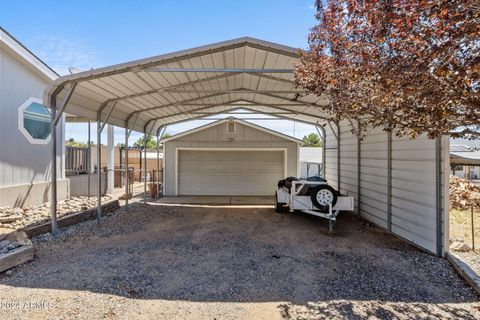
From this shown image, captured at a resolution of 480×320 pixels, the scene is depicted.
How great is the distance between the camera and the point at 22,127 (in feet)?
26.0

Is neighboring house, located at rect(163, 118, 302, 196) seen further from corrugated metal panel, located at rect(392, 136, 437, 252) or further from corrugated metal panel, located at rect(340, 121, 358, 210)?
corrugated metal panel, located at rect(392, 136, 437, 252)

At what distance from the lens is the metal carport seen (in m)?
5.11

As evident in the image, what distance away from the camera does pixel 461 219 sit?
775 centimetres

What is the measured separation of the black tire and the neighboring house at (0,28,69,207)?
25.3 feet

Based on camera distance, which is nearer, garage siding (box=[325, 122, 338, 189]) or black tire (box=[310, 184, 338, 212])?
black tire (box=[310, 184, 338, 212])

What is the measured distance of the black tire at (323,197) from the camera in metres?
6.64

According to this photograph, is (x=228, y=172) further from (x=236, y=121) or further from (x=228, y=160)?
(x=236, y=121)

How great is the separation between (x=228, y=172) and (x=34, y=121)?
725 cm

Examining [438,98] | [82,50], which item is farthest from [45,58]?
[438,98]

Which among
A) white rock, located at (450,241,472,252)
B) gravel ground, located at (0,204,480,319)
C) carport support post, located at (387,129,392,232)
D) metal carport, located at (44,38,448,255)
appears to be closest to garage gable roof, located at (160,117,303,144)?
metal carport, located at (44,38,448,255)

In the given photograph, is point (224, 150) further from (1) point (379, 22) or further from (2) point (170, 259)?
(1) point (379, 22)

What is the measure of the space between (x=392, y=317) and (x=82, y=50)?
34.5 feet

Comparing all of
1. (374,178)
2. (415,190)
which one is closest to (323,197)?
(374,178)

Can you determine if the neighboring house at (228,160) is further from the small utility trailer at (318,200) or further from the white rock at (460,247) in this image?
the white rock at (460,247)
